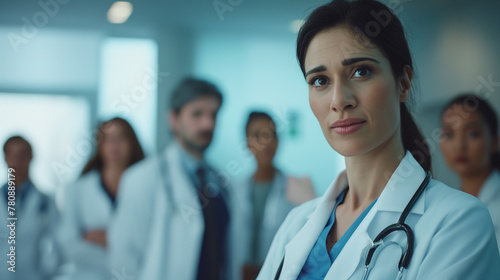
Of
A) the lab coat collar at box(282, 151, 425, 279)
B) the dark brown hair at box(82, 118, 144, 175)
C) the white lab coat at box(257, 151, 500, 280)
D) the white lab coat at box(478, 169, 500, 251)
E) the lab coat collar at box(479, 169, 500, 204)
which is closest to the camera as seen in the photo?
the white lab coat at box(257, 151, 500, 280)

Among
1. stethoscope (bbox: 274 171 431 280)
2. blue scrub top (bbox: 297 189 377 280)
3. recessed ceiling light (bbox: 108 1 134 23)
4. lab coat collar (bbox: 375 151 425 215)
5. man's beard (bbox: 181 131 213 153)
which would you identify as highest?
recessed ceiling light (bbox: 108 1 134 23)

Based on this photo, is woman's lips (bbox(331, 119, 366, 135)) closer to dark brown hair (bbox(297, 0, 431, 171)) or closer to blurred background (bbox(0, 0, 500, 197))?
dark brown hair (bbox(297, 0, 431, 171))

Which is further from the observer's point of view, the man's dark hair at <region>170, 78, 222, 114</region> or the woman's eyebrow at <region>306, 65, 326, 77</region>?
the man's dark hair at <region>170, 78, 222, 114</region>

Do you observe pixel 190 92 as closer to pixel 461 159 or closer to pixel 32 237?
pixel 32 237

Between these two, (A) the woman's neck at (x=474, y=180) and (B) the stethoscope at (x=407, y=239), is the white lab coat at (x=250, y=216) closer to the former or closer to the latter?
(A) the woman's neck at (x=474, y=180)

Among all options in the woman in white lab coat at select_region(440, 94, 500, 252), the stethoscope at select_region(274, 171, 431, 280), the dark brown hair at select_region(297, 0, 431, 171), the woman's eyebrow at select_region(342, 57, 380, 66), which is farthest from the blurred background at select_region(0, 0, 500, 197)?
the stethoscope at select_region(274, 171, 431, 280)

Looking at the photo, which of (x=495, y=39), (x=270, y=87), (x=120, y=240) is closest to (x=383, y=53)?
(x=270, y=87)

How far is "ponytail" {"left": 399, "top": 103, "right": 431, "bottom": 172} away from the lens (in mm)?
916

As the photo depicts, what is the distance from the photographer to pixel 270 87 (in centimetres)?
222

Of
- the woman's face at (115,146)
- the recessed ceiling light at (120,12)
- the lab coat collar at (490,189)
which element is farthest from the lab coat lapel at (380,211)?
the recessed ceiling light at (120,12)

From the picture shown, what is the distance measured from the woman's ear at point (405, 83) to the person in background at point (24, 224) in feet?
5.56

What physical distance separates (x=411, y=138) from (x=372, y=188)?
152 mm

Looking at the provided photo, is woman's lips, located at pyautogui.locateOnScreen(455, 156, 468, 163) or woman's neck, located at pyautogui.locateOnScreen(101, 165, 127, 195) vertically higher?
woman's lips, located at pyautogui.locateOnScreen(455, 156, 468, 163)

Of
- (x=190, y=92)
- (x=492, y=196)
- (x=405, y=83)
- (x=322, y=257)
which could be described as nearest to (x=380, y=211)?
(x=322, y=257)
